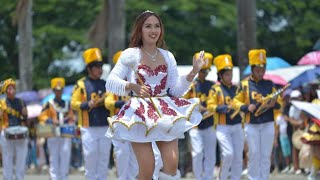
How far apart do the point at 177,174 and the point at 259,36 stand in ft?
96.9

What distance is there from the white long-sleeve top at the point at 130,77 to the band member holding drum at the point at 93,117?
17.6 ft

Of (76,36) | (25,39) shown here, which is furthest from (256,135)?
(76,36)

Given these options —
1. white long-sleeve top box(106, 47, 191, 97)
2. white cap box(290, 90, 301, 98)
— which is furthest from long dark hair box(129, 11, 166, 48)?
white cap box(290, 90, 301, 98)

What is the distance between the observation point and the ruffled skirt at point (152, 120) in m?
11.6

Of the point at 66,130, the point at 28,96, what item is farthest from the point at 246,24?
the point at 28,96

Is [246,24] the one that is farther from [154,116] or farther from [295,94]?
[154,116]

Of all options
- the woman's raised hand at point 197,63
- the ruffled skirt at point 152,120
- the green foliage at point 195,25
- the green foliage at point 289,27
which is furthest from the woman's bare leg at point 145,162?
the green foliage at point 289,27

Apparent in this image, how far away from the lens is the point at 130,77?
39.2ft

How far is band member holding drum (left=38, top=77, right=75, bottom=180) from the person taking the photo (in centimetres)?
2086

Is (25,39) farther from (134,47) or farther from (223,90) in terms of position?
(134,47)

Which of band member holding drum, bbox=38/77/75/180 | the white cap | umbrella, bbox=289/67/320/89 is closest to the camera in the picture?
band member holding drum, bbox=38/77/75/180

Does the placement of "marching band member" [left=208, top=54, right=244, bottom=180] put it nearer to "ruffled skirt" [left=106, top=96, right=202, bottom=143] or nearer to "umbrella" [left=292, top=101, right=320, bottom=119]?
"umbrella" [left=292, top=101, right=320, bottom=119]

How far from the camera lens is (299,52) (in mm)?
41188

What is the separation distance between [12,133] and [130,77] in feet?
24.9
